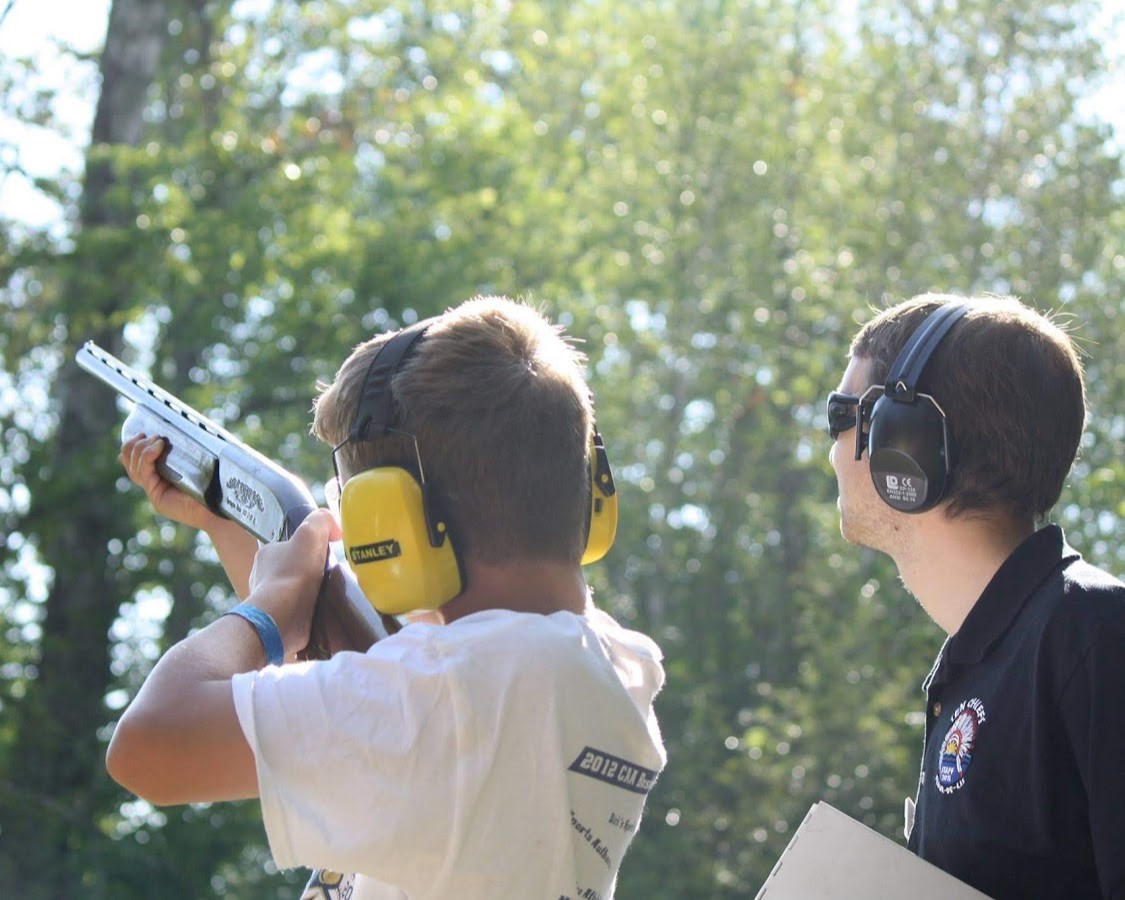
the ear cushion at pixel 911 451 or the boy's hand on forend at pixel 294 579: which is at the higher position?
the ear cushion at pixel 911 451

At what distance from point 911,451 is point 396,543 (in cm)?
91

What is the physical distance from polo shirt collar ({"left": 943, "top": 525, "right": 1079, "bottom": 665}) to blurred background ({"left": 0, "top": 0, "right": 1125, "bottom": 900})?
16.2 ft

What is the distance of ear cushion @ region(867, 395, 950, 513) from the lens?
252 centimetres

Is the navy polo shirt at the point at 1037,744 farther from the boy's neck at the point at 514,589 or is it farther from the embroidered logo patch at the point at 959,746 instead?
the boy's neck at the point at 514,589

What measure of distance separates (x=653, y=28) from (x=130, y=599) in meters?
11.8

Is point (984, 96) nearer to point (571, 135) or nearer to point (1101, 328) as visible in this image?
point (1101, 328)

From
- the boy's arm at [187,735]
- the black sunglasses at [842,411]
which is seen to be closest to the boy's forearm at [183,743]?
the boy's arm at [187,735]

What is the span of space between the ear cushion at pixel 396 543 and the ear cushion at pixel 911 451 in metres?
0.81

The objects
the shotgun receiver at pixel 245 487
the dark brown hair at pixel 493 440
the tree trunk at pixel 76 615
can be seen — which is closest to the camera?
the dark brown hair at pixel 493 440

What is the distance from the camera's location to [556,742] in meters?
2.14

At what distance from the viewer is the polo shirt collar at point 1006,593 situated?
2.44 metres

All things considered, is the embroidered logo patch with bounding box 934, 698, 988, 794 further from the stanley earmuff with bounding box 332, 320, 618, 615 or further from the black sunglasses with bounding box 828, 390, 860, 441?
the stanley earmuff with bounding box 332, 320, 618, 615

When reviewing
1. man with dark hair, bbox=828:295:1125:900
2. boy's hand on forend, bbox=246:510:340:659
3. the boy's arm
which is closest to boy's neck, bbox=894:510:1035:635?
man with dark hair, bbox=828:295:1125:900

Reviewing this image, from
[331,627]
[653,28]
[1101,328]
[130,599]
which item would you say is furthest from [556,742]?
[653,28]
